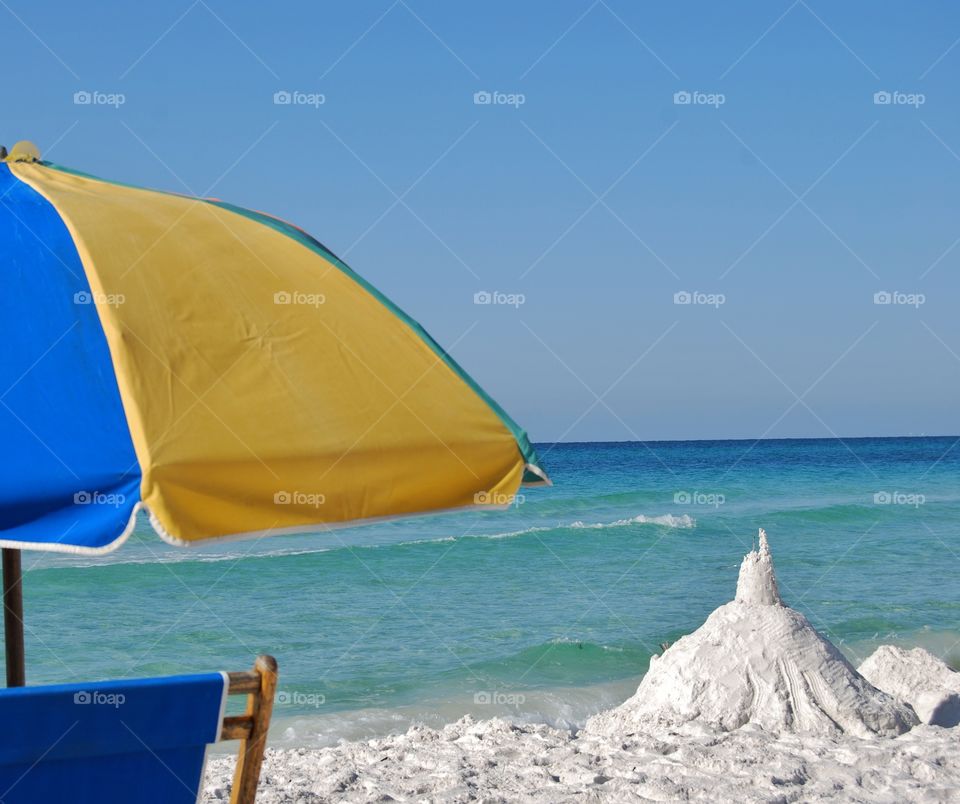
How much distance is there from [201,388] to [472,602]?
11.2 meters

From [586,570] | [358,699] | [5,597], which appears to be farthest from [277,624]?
[5,597]

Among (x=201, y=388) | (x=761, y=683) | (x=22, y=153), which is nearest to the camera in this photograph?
(x=201, y=388)

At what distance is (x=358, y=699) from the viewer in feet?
28.3

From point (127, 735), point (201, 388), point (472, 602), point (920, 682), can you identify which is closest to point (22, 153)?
point (201, 388)

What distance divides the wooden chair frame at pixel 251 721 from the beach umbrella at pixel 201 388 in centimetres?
29

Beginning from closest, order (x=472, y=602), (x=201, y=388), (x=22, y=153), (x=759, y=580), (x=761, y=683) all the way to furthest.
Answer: (x=201, y=388), (x=22, y=153), (x=761, y=683), (x=759, y=580), (x=472, y=602)

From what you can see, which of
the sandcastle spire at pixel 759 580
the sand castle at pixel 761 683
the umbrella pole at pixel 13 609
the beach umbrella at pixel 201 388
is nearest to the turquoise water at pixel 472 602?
the sand castle at pixel 761 683

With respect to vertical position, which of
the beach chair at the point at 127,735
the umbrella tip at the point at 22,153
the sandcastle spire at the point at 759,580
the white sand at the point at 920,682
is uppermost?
the umbrella tip at the point at 22,153

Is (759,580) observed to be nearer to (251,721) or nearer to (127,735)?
(251,721)

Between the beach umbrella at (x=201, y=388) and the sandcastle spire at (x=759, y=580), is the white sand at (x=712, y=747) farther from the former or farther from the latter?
the beach umbrella at (x=201, y=388)

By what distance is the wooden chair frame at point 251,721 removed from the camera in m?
2.29

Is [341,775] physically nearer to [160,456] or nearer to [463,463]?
[463,463]

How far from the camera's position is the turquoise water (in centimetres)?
928

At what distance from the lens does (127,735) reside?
232cm
